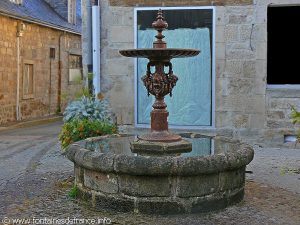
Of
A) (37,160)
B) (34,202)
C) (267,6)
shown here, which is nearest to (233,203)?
(34,202)

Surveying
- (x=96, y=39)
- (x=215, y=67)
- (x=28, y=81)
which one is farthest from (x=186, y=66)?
(x=28, y=81)

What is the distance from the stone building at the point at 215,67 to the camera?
9.19 metres

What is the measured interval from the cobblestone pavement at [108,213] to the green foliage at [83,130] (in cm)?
45

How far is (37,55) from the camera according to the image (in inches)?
724

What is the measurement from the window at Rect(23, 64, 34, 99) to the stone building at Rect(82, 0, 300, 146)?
8550 mm

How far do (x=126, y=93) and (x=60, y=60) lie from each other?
37.8 ft

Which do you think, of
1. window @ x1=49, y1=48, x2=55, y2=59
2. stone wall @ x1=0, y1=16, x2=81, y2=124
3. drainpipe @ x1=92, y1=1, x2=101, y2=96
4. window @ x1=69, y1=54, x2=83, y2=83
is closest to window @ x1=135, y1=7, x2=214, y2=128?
drainpipe @ x1=92, y1=1, x2=101, y2=96

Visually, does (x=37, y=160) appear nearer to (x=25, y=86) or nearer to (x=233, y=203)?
(x=233, y=203)

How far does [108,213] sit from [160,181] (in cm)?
64

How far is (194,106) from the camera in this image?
955cm

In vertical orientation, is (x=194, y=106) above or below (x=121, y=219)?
above

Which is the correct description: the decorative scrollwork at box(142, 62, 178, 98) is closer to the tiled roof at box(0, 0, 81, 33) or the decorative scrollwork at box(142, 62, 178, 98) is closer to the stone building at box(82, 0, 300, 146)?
the stone building at box(82, 0, 300, 146)

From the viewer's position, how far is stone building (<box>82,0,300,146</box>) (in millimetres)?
9188

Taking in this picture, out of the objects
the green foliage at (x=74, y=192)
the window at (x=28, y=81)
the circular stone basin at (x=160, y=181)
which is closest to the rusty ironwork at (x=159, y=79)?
the circular stone basin at (x=160, y=181)
